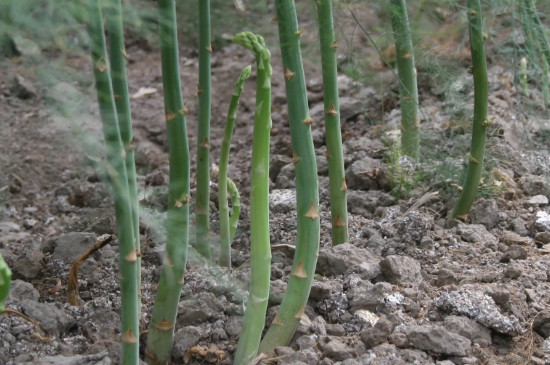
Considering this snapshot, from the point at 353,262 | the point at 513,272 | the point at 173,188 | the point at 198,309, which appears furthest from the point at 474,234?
the point at 173,188

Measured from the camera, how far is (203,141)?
1.82 metres

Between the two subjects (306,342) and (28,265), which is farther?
(28,265)

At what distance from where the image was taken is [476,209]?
6.82 ft

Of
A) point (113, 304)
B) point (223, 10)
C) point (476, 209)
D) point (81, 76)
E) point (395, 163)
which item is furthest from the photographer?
point (223, 10)

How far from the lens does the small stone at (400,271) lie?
1.73m

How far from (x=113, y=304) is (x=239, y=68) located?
86.7 inches

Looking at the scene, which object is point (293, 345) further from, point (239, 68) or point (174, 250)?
point (239, 68)

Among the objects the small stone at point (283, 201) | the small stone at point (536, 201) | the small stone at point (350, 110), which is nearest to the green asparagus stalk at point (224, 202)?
the small stone at point (283, 201)

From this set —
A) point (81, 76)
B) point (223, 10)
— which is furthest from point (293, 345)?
point (223, 10)

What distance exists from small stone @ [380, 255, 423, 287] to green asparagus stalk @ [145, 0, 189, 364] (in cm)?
48

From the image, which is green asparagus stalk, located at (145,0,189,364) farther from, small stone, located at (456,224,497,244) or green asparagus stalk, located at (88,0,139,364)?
small stone, located at (456,224,497,244)

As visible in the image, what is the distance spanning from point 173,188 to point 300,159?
223mm

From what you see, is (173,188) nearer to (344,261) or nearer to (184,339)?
(184,339)

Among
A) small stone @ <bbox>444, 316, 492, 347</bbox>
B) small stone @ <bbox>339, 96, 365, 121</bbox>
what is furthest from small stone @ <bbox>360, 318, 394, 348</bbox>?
small stone @ <bbox>339, 96, 365, 121</bbox>
